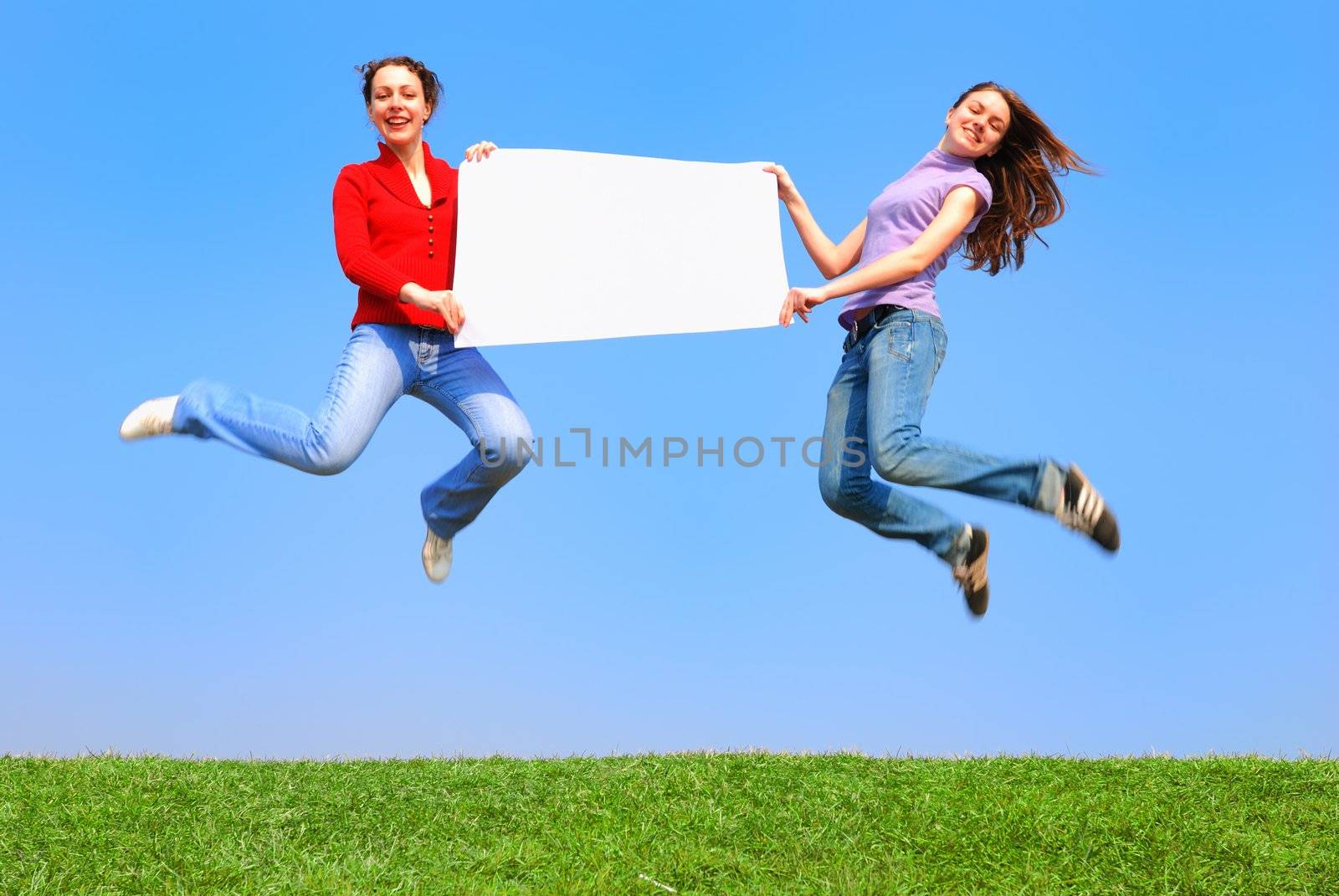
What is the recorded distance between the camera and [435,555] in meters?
5.04

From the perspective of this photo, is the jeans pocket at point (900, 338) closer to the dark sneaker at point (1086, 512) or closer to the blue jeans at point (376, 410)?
the dark sneaker at point (1086, 512)

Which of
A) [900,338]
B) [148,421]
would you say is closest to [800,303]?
[900,338]

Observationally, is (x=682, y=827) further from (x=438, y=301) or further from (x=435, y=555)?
(x=438, y=301)

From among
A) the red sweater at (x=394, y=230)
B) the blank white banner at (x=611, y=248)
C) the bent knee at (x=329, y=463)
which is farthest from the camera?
the blank white banner at (x=611, y=248)

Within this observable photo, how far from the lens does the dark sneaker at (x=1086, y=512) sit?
430 centimetres

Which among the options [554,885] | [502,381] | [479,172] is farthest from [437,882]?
[479,172]

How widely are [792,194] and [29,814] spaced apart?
531cm

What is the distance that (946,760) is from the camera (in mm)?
7520

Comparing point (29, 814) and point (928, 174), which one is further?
point (29, 814)

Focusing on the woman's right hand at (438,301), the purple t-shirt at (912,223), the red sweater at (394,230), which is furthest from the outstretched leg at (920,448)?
the red sweater at (394,230)

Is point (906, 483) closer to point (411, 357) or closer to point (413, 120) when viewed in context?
point (411, 357)

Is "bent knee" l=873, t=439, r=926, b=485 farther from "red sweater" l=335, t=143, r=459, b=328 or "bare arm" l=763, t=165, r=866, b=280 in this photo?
"red sweater" l=335, t=143, r=459, b=328

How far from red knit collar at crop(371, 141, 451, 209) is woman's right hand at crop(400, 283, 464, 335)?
1.44ft

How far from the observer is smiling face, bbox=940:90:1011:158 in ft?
15.5
